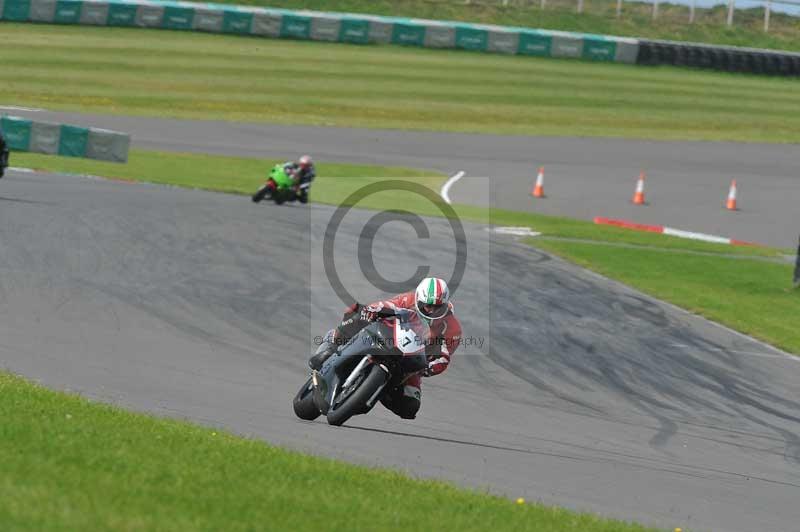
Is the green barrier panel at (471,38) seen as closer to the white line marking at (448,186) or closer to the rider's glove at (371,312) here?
the white line marking at (448,186)

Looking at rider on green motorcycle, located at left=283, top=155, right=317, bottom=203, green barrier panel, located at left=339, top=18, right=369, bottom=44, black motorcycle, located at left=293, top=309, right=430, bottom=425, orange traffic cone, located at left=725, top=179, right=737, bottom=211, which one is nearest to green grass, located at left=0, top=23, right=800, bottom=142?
green barrier panel, located at left=339, top=18, right=369, bottom=44

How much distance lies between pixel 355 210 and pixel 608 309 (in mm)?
10765

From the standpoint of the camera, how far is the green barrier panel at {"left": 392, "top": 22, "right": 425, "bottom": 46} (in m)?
55.7

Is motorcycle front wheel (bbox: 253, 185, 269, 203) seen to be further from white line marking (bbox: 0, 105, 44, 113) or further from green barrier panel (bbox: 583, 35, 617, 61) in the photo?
green barrier panel (bbox: 583, 35, 617, 61)

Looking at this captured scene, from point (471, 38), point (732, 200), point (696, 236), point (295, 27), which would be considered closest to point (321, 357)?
point (696, 236)

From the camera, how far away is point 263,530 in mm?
6578

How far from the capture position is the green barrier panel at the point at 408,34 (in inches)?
2191

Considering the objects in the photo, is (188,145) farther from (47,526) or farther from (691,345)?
(47,526)

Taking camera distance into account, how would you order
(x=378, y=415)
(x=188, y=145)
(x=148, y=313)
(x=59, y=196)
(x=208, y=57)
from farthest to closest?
1. (x=208, y=57)
2. (x=188, y=145)
3. (x=59, y=196)
4. (x=148, y=313)
5. (x=378, y=415)

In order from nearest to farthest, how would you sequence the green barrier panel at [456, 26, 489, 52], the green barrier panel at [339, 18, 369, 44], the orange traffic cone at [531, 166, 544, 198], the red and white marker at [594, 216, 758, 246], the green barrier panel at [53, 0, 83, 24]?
the red and white marker at [594, 216, 758, 246], the orange traffic cone at [531, 166, 544, 198], the green barrier panel at [53, 0, 83, 24], the green barrier panel at [339, 18, 369, 44], the green barrier panel at [456, 26, 489, 52]

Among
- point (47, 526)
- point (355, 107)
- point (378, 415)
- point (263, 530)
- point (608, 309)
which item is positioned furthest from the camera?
point (355, 107)

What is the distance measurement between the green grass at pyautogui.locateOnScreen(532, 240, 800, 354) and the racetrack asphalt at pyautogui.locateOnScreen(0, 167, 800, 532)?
62cm

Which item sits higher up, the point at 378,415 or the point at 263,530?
the point at 263,530

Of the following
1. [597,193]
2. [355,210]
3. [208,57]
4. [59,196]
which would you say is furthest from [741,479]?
[208,57]
